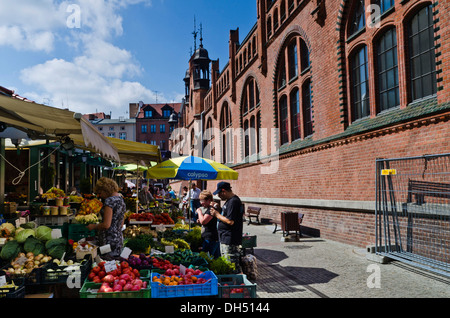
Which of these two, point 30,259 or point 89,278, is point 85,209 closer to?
point 30,259

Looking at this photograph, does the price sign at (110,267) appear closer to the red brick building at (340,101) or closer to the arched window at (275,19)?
the red brick building at (340,101)

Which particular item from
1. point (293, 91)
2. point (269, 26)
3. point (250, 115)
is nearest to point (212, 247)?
point (293, 91)

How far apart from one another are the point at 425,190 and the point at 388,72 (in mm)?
4114

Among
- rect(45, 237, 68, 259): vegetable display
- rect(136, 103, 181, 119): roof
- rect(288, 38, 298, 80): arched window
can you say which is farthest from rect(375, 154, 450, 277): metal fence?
rect(136, 103, 181, 119): roof

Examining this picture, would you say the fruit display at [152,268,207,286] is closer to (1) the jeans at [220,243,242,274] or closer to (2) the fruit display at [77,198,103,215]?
(1) the jeans at [220,243,242,274]

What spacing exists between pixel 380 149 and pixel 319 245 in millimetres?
3726

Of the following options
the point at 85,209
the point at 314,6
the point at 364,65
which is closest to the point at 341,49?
the point at 364,65

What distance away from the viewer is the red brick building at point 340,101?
29.6ft

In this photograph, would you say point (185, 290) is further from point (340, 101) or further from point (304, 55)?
point (304, 55)

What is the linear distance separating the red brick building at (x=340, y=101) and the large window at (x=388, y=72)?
0.10 feet

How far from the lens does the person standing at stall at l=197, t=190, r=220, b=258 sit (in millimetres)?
7203

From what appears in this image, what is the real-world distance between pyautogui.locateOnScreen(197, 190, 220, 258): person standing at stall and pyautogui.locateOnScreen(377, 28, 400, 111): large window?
6680mm

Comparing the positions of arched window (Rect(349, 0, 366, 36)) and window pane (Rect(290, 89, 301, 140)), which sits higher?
arched window (Rect(349, 0, 366, 36))

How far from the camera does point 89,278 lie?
440cm
